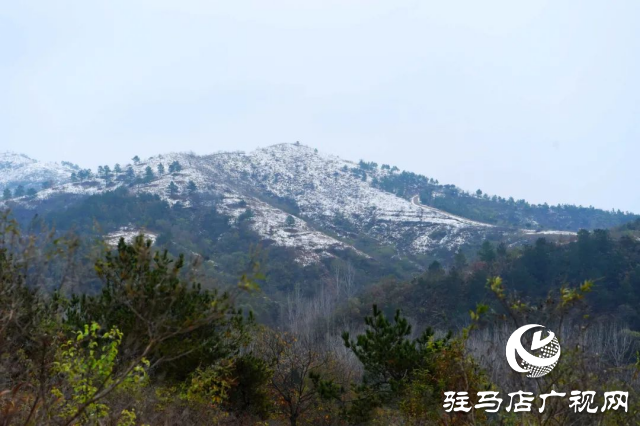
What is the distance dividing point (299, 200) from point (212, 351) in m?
117

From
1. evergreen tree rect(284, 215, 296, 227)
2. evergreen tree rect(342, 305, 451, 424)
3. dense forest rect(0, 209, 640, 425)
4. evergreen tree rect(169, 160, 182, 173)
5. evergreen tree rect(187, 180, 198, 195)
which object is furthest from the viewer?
evergreen tree rect(169, 160, 182, 173)

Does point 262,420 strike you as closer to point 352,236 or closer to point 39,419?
point 39,419

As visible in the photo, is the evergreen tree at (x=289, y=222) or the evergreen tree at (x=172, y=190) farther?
the evergreen tree at (x=172, y=190)

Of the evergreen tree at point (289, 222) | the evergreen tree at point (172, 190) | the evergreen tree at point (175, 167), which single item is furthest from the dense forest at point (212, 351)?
the evergreen tree at point (175, 167)

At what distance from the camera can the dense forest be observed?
3.25m

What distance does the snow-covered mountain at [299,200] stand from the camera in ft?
311

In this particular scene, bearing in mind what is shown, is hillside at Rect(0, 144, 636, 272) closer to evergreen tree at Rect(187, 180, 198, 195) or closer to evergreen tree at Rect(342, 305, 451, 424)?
evergreen tree at Rect(187, 180, 198, 195)

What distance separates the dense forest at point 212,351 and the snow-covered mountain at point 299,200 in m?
53.4

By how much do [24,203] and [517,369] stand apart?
4824 inches

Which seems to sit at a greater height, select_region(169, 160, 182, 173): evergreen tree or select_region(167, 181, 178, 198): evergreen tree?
select_region(169, 160, 182, 173): evergreen tree

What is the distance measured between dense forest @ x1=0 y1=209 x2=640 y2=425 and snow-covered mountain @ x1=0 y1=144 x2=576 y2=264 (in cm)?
5345

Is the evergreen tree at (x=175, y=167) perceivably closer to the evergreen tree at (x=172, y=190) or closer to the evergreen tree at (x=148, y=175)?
the evergreen tree at (x=148, y=175)

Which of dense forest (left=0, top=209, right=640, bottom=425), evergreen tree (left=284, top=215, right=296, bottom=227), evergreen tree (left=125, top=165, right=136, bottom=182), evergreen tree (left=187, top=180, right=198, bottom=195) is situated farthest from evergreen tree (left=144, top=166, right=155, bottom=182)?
dense forest (left=0, top=209, right=640, bottom=425)

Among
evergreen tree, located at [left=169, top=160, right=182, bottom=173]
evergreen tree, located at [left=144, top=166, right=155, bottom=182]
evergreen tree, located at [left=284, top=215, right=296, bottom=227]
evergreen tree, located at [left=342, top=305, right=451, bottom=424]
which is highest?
evergreen tree, located at [left=169, top=160, right=182, bottom=173]
